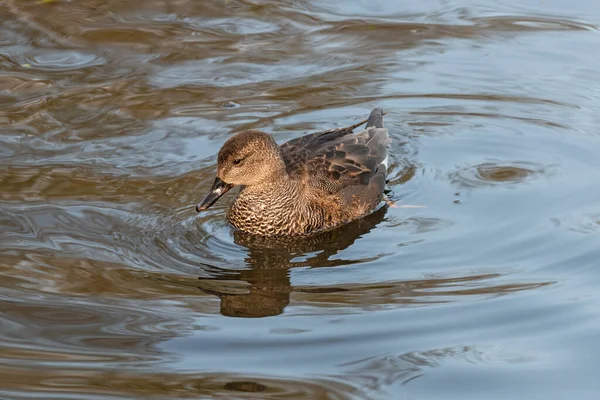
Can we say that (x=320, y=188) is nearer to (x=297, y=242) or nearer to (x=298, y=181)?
(x=298, y=181)

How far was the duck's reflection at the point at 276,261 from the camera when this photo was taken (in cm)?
693

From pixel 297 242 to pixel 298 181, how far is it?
1.86 ft

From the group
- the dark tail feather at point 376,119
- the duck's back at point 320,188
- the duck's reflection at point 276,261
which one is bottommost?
the duck's reflection at point 276,261

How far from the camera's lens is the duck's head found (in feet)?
26.6

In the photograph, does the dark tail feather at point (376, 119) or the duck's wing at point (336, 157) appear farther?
the dark tail feather at point (376, 119)

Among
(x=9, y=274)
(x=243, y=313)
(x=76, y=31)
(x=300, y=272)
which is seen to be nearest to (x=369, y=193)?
(x=300, y=272)

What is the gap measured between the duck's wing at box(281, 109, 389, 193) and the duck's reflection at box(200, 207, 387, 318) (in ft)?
1.23

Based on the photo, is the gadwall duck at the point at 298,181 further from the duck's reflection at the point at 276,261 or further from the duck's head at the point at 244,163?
the duck's reflection at the point at 276,261

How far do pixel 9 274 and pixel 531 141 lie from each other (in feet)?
16.6

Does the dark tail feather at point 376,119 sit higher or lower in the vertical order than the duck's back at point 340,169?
higher

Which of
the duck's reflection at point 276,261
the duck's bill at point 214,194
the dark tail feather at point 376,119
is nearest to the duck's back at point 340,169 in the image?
the duck's reflection at point 276,261

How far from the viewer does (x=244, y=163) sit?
8188 mm

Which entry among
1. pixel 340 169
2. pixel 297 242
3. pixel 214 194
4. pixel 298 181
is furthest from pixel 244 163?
pixel 340 169

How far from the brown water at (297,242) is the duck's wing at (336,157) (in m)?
0.38
